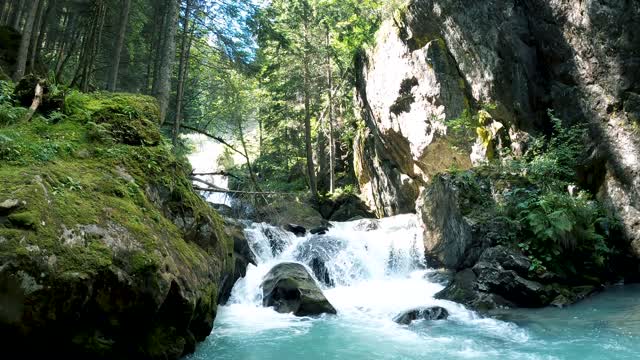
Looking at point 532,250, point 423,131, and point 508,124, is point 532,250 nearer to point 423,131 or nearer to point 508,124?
point 508,124

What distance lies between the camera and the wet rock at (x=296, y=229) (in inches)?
609

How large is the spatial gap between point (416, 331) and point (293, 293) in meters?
2.89

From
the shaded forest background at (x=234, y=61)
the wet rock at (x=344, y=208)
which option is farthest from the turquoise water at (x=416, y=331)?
the wet rock at (x=344, y=208)

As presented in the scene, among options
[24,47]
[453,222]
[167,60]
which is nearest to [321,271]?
[453,222]

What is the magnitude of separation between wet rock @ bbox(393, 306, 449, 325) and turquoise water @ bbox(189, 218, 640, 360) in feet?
0.84

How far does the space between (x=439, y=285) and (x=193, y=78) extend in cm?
1501

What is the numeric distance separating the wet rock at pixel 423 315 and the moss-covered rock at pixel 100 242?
392cm

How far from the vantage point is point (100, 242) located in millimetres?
4273

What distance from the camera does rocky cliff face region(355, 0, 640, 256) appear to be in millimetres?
12031

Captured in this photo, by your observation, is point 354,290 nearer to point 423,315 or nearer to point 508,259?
point 423,315

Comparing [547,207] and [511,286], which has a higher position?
[547,207]

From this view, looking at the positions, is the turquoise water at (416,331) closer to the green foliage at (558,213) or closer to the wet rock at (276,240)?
the green foliage at (558,213)

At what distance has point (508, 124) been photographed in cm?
1465

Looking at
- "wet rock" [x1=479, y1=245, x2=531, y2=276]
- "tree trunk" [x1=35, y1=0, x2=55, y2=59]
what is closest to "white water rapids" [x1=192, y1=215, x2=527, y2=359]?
"wet rock" [x1=479, y1=245, x2=531, y2=276]
